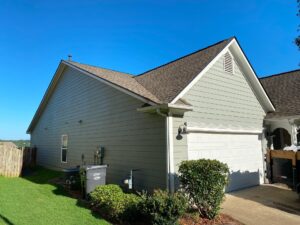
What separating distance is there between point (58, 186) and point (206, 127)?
23.0 ft

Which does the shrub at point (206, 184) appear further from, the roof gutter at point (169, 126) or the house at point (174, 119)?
the house at point (174, 119)

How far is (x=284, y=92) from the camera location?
13.8m

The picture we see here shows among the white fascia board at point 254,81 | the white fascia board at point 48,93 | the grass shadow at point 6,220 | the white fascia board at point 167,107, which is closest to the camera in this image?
the grass shadow at point 6,220

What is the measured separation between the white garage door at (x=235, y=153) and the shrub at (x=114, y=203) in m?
2.69

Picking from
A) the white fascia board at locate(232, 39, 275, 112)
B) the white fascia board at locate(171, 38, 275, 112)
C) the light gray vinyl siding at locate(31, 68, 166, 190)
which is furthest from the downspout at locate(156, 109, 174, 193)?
the white fascia board at locate(232, 39, 275, 112)

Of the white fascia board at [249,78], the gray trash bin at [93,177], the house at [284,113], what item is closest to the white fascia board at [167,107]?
the white fascia board at [249,78]

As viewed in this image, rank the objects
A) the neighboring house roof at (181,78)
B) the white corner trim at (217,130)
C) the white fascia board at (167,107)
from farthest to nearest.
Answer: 1. the white corner trim at (217,130)
2. the neighboring house roof at (181,78)
3. the white fascia board at (167,107)

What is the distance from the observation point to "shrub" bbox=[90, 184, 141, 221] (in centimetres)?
660

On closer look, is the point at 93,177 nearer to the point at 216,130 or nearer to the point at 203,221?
the point at 203,221

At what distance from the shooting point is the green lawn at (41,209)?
21.5 feet

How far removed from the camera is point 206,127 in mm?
9500

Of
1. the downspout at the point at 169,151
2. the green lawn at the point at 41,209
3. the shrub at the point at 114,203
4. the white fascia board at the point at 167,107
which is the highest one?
the white fascia board at the point at 167,107

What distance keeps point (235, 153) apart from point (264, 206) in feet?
9.64

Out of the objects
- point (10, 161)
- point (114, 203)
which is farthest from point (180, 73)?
point (10, 161)
